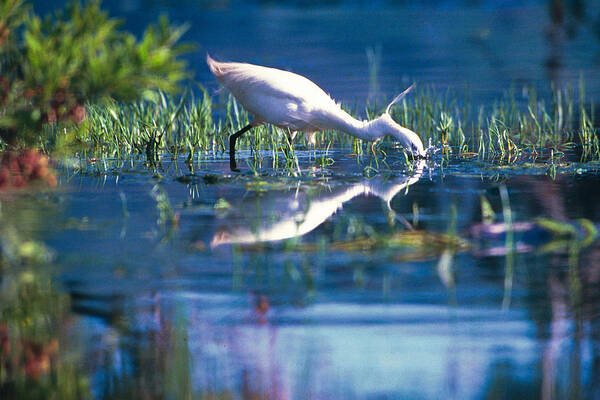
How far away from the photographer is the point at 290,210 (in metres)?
5.16

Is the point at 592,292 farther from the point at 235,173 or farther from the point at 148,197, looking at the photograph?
the point at 235,173

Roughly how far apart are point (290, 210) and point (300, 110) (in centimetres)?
219

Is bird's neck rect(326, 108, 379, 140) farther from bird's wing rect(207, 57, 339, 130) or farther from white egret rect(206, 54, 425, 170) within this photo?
bird's wing rect(207, 57, 339, 130)

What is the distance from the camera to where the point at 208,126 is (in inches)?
340

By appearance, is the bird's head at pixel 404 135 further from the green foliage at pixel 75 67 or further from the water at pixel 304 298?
the green foliage at pixel 75 67

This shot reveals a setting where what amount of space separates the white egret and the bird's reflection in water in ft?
A: 2.39

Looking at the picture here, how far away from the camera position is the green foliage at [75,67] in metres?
3.55

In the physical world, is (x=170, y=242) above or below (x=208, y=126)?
below

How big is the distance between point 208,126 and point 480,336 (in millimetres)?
5768

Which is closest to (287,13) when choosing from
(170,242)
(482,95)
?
(482,95)

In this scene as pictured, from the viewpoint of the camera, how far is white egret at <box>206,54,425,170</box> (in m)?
7.18

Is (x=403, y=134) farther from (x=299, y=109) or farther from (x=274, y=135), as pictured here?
(x=274, y=135)

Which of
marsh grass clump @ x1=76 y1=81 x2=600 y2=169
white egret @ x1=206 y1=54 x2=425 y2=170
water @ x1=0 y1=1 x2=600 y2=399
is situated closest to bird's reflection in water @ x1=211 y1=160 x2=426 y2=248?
water @ x1=0 y1=1 x2=600 y2=399

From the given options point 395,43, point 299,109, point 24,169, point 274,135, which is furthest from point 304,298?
point 395,43
